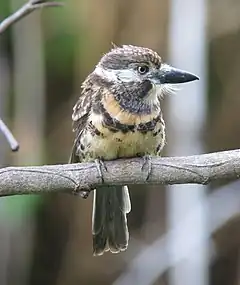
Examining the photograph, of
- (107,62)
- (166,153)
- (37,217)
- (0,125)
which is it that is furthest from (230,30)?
(0,125)

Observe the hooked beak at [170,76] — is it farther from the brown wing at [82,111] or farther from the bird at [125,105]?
the brown wing at [82,111]

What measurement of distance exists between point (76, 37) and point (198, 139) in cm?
62

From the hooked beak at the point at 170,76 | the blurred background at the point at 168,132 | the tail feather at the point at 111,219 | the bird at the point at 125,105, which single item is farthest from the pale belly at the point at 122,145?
the blurred background at the point at 168,132

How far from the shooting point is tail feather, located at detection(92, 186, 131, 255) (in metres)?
1.68

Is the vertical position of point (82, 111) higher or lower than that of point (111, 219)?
higher

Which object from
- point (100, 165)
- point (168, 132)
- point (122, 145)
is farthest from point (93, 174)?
point (168, 132)

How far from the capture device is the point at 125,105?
59.1 inches

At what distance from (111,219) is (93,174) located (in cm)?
40

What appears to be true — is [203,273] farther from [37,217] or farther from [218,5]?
[218,5]

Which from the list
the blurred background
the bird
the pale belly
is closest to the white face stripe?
the bird

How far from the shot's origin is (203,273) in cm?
258

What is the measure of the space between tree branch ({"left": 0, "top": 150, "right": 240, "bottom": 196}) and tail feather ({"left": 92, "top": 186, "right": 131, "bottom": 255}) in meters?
0.35

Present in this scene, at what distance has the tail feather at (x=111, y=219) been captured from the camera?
168 cm

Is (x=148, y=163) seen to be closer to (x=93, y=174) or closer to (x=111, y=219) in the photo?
(x=93, y=174)
